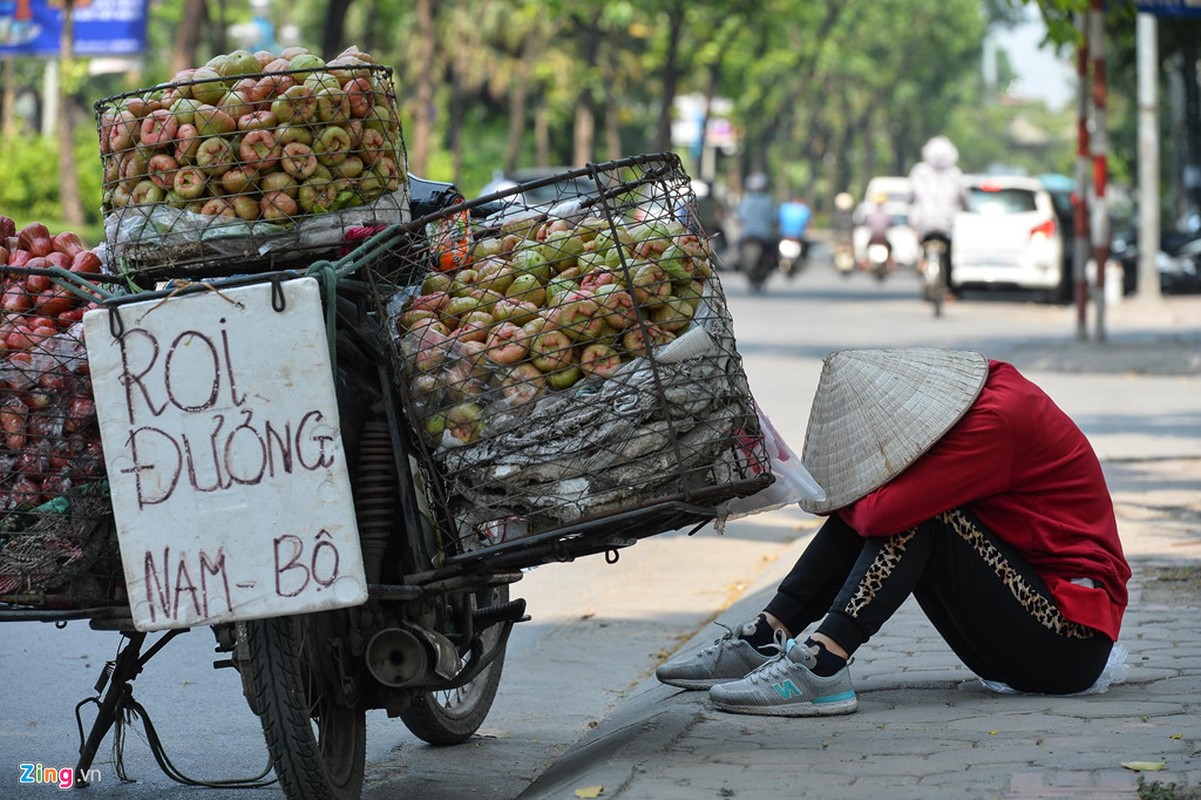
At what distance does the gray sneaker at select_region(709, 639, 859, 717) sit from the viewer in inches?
191

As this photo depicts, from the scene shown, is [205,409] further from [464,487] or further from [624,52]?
[624,52]

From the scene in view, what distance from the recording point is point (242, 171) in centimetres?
429

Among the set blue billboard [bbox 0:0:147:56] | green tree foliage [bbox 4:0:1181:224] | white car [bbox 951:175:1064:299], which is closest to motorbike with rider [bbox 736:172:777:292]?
white car [bbox 951:175:1064:299]

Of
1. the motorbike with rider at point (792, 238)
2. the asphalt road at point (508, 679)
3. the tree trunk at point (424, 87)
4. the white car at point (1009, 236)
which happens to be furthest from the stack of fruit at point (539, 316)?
the motorbike with rider at point (792, 238)

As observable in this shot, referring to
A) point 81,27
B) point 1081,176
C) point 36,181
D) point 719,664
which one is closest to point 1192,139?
point 1081,176

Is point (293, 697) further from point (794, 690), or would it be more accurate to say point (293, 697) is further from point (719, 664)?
point (719, 664)

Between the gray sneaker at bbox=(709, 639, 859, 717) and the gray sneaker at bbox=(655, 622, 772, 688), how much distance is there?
21cm

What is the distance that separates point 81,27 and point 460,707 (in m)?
32.3

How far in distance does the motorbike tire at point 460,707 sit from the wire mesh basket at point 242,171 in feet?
4.05

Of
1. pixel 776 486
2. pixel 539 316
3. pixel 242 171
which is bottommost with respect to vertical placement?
pixel 776 486

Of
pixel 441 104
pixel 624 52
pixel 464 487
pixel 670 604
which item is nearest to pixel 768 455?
pixel 464 487

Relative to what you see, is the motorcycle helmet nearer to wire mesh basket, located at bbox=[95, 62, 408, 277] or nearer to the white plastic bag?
the white plastic bag

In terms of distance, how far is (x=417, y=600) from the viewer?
4430 mm

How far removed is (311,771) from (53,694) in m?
2.13
